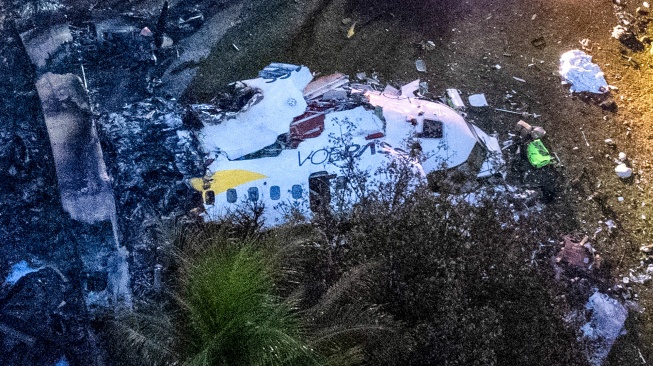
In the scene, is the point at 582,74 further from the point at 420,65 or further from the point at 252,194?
the point at 252,194

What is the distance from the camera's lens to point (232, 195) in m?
4.83

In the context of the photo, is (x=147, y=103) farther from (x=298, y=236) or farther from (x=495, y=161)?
(x=495, y=161)

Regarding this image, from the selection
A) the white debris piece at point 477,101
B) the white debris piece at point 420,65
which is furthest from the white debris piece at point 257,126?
the white debris piece at point 477,101

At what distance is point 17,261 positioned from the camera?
14.9 feet

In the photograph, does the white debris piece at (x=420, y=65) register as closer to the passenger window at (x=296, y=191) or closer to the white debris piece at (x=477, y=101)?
the white debris piece at (x=477, y=101)

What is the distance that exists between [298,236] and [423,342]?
1230 mm

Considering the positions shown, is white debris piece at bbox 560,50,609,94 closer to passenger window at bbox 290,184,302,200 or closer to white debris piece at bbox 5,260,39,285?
passenger window at bbox 290,184,302,200

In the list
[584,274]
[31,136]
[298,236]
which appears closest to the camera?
[298,236]

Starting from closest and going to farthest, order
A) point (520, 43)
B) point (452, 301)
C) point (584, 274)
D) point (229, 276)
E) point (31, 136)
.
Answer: point (229, 276), point (452, 301), point (584, 274), point (31, 136), point (520, 43)

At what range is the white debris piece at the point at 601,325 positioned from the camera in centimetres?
448

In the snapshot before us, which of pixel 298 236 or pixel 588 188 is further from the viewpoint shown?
pixel 588 188

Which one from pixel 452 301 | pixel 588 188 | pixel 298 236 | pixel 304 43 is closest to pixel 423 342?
pixel 452 301

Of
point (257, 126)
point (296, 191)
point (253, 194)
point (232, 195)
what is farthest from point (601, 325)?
point (257, 126)

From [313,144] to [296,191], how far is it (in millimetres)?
459
